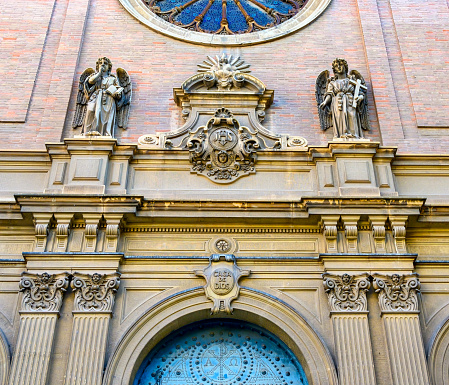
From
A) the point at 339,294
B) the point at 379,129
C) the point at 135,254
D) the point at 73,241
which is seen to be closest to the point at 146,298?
the point at 135,254

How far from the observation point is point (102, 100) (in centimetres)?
1096

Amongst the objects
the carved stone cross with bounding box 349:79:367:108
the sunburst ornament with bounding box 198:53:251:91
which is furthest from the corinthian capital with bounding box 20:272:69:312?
the carved stone cross with bounding box 349:79:367:108

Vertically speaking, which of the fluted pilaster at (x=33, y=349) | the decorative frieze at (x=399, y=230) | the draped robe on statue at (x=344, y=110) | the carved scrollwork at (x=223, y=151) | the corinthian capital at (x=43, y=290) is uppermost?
the draped robe on statue at (x=344, y=110)

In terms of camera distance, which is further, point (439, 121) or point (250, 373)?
point (439, 121)

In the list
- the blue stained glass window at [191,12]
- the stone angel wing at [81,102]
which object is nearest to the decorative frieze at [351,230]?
the stone angel wing at [81,102]

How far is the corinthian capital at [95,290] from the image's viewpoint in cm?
875

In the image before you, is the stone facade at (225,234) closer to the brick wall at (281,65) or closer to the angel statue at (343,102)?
the brick wall at (281,65)

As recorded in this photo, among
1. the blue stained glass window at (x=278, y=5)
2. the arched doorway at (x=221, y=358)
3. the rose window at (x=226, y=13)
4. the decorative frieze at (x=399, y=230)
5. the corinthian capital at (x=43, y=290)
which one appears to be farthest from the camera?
the blue stained glass window at (x=278, y=5)

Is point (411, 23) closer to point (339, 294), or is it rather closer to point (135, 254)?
point (339, 294)

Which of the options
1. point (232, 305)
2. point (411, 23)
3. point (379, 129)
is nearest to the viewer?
point (232, 305)

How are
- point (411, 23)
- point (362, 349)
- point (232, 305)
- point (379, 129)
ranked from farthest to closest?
point (411, 23) → point (379, 129) → point (232, 305) → point (362, 349)

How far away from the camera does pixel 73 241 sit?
30.7 ft

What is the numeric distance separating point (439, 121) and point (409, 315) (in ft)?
14.3

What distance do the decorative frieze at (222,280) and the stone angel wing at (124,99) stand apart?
3.42 m
